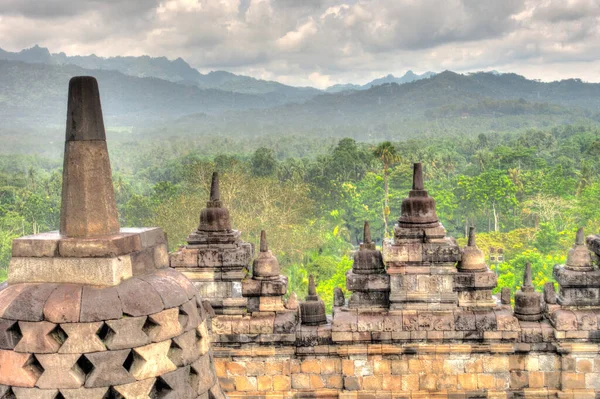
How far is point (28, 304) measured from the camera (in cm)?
373

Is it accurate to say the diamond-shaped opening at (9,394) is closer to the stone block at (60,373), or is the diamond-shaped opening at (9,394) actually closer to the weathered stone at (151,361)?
the stone block at (60,373)

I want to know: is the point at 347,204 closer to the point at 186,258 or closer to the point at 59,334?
the point at 186,258

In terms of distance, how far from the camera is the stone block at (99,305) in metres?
3.68

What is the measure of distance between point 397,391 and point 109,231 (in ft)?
18.3

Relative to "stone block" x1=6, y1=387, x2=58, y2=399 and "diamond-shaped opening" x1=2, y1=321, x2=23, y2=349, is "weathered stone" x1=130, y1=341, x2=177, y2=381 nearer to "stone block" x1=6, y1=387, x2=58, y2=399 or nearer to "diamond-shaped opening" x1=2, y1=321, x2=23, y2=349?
"stone block" x1=6, y1=387, x2=58, y2=399

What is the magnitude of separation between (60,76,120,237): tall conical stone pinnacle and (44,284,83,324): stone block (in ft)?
1.53

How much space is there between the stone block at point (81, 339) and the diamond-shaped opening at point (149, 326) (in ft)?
0.89

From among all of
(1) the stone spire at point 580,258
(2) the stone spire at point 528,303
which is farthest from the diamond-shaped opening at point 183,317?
(1) the stone spire at point 580,258

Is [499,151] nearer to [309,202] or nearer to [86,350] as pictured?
[309,202]

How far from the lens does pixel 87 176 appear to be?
4.11 metres

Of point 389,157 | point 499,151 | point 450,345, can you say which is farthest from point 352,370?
point 499,151

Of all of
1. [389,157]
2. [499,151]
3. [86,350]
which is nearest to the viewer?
[86,350]

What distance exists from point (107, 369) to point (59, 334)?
362 millimetres

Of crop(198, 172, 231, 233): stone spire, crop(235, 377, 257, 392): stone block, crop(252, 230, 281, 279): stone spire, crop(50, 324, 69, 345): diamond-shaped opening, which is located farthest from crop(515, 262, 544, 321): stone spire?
crop(50, 324, 69, 345): diamond-shaped opening
